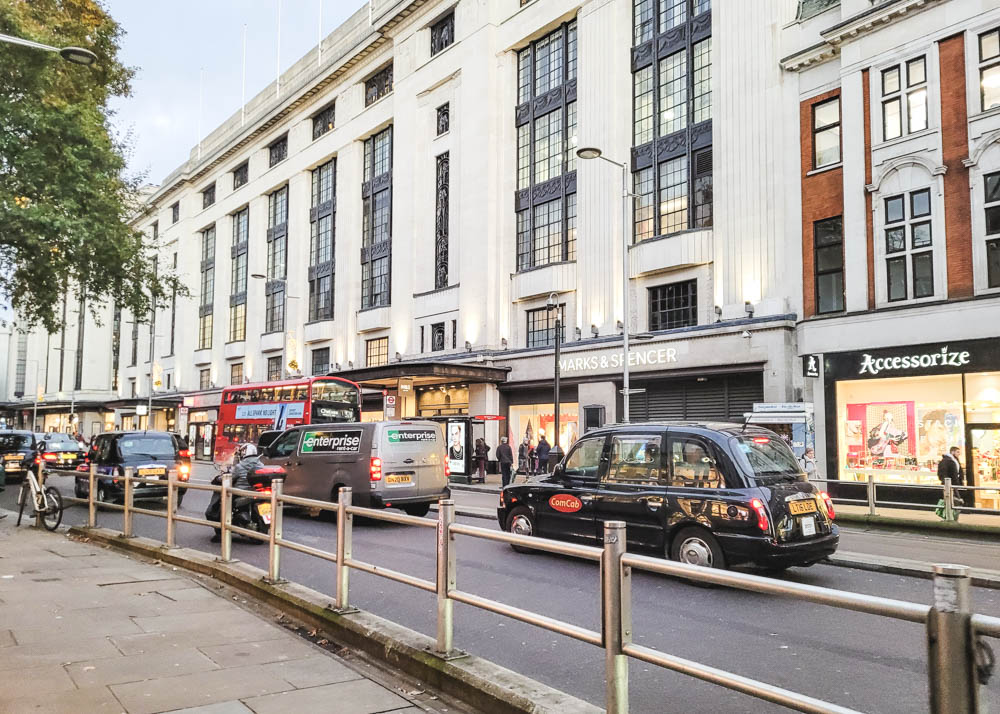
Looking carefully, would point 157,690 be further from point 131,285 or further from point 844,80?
point 844,80

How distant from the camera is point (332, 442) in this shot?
1524cm

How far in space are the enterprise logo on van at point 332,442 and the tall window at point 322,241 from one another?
30.5 m

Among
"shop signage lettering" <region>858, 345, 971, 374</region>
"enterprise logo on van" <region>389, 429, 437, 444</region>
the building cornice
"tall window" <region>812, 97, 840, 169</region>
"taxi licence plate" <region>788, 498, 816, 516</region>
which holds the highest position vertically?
the building cornice

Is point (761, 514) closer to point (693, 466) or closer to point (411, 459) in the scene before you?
point (693, 466)

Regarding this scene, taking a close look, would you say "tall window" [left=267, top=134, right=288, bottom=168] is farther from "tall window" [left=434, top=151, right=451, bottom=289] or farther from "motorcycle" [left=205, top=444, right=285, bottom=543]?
"motorcycle" [left=205, top=444, right=285, bottom=543]

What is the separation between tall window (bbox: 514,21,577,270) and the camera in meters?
31.4

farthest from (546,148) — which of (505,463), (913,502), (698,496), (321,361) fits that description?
(698,496)

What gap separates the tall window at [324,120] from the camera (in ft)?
157

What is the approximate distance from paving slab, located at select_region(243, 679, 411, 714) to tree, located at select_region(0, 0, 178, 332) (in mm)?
15262

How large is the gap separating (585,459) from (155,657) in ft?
20.4

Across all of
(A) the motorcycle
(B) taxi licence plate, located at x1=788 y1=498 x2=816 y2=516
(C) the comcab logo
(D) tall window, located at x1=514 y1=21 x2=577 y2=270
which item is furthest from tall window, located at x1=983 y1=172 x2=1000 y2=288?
(A) the motorcycle

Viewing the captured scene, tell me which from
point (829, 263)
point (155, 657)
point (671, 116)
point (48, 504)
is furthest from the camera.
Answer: point (671, 116)

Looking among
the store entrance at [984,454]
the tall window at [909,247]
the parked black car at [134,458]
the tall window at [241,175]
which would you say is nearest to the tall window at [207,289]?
the tall window at [241,175]

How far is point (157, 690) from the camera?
15.7 feet
